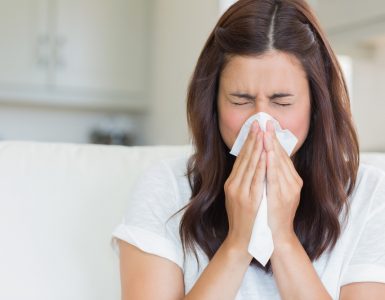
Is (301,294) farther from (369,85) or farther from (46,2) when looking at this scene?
(46,2)

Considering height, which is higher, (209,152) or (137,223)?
(209,152)

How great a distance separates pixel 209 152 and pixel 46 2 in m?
2.57

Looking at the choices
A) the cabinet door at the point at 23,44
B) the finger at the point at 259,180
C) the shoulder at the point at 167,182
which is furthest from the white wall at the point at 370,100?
the cabinet door at the point at 23,44

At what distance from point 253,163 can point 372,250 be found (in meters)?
0.26

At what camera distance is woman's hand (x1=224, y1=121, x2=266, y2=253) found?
1.04 meters

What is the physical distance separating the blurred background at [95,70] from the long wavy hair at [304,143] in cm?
176

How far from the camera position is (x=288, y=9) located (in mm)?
1116

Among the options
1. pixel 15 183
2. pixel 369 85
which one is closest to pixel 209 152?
pixel 15 183

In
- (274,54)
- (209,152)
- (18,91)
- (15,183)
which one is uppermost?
(274,54)

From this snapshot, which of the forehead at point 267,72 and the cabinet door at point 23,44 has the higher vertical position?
the forehead at point 267,72

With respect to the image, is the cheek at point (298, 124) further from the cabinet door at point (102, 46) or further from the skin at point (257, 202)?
the cabinet door at point (102, 46)

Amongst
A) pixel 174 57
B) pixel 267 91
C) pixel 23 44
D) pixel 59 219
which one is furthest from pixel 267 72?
pixel 23 44

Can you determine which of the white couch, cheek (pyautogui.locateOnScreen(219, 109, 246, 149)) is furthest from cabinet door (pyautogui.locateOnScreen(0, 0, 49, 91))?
cheek (pyautogui.locateOnScreen(219, 109, 246, 149))

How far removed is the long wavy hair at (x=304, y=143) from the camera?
3.59 ft
